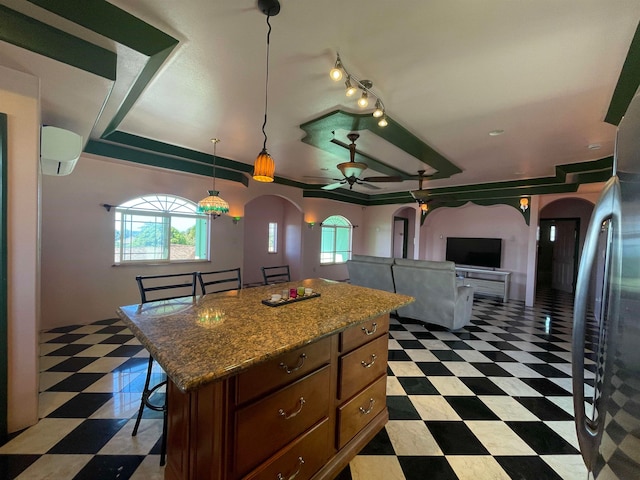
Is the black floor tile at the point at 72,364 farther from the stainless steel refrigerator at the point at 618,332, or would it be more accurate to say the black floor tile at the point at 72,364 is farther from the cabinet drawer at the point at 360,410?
the stainless steel refrigerator at the point at 618,332

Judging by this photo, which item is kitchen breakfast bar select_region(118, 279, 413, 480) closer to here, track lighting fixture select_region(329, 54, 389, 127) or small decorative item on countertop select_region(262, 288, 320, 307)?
small decorative item on countertop select_region(262, 288, 320, 307)

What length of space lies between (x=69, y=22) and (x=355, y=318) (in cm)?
247

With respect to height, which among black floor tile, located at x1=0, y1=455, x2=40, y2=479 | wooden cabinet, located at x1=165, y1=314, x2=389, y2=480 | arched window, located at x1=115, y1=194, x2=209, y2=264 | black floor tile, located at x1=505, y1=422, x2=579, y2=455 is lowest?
black floor tile, located at x1=0, y1=455, x2=40, y2=479

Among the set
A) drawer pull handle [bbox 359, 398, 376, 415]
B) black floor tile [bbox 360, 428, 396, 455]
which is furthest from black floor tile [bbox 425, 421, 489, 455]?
drawer pull handle [bbox 359, 398, 376, 415]

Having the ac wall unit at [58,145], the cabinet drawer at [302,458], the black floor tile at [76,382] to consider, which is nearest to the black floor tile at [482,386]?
the cabinet drawer at [302,458]

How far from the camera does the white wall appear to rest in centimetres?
175

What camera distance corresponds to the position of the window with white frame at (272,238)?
8.01 m

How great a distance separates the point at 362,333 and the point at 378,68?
6.47 feet

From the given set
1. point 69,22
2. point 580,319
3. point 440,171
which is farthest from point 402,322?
point 69,22

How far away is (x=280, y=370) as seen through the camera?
3.88 feet

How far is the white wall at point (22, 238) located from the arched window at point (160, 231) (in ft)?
8.85

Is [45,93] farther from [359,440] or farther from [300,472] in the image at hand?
[359,440]

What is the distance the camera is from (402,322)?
14.5 ft

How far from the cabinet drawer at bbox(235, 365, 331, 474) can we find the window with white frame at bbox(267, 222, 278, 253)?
675cm
